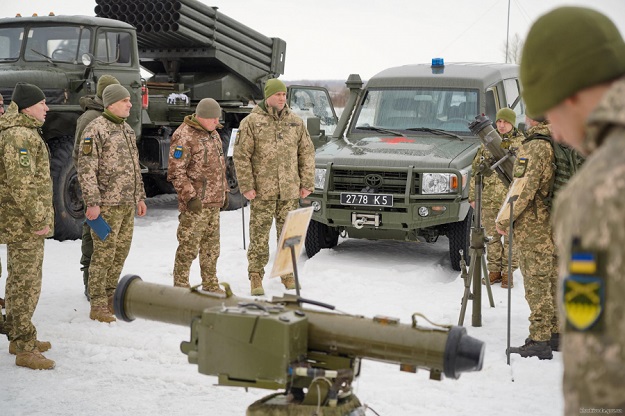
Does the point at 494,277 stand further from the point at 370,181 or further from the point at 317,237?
the point at 317,237

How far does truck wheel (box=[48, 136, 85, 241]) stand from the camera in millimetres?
9445

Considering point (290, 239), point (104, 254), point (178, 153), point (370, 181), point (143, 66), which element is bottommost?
point (104, 254)

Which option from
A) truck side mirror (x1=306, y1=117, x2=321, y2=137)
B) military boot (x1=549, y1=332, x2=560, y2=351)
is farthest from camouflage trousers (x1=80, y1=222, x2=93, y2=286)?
military boot (x1=549, y1=332, x2=560, y2=351)

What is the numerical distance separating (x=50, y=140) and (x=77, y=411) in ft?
19.1

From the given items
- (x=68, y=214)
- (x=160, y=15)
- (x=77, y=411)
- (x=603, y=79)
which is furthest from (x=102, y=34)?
(x=603, y=79)

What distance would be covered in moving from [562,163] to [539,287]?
84cm

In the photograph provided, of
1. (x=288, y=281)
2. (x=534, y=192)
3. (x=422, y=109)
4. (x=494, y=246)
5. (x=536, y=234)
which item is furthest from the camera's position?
(x=422, y=109)

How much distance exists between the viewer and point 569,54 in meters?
1.62

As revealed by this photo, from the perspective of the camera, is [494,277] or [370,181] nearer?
[494,277]

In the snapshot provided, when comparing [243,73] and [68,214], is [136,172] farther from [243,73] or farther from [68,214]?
[243,73]

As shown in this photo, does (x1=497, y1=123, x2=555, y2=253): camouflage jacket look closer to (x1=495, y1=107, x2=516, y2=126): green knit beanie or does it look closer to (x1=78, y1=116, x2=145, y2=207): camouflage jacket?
(x1=495, y1=107, x2=516, y2=126): green knit beanie

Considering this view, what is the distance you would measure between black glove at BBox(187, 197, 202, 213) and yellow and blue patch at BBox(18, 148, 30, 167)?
1.88 meters

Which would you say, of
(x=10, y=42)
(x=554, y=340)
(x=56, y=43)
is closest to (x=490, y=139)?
(x=554, y=340)

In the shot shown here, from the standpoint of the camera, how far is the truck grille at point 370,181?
799 centimetres
